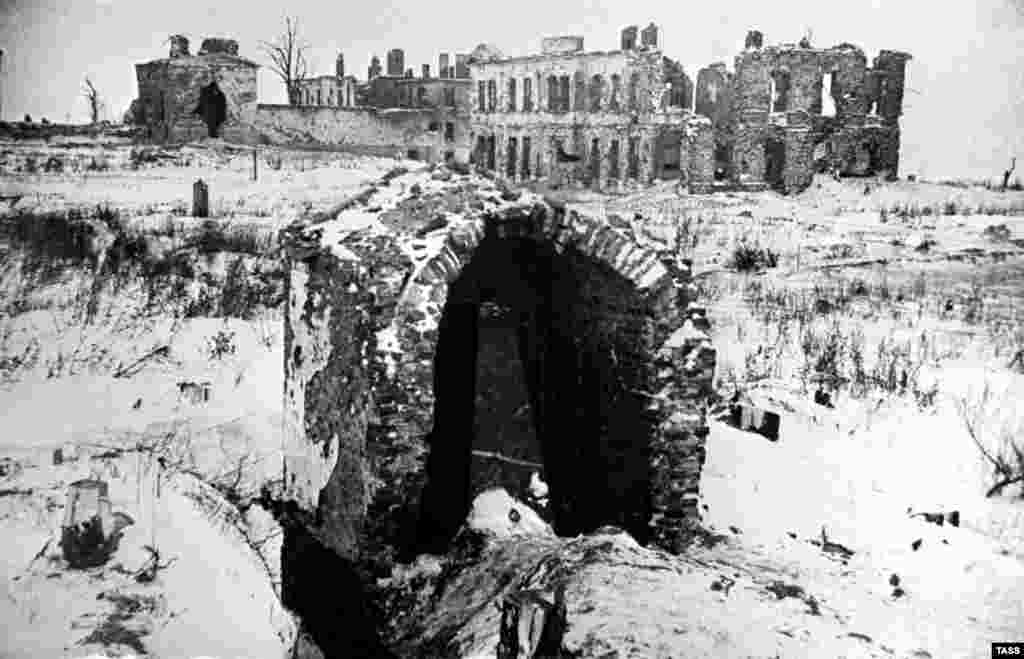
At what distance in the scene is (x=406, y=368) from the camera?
4.59 m

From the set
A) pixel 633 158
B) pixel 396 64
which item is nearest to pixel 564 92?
pixel 633 158

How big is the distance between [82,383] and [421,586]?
4.92 m

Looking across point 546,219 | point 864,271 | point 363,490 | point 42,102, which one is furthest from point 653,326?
point 864,271

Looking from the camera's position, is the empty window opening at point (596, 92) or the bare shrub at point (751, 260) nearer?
the bare shrub at point (751, 260)

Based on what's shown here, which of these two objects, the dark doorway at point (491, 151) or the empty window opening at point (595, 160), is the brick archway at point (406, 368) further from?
the dark doorway at point (491, 151)

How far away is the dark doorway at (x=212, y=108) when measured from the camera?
22.8 m

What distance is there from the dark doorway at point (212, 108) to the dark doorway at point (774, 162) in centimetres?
1841

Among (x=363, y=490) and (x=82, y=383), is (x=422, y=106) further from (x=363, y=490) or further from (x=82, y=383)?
(x=363, y=490)

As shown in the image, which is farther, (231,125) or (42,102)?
(231,125)

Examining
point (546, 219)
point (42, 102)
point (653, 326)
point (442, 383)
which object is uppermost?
point (42, 102)

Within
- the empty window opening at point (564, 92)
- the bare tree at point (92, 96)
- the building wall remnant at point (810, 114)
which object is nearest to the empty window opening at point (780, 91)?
the building wall remnant at point (810, 114)

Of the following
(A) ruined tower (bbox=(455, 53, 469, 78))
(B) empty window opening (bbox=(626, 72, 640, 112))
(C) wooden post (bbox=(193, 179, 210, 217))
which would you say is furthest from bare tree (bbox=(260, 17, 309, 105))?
(A) ruined tower (bbox=(455, 53, 469, 78))

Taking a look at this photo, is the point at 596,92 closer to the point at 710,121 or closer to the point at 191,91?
the point at 710,121

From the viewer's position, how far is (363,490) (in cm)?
471
